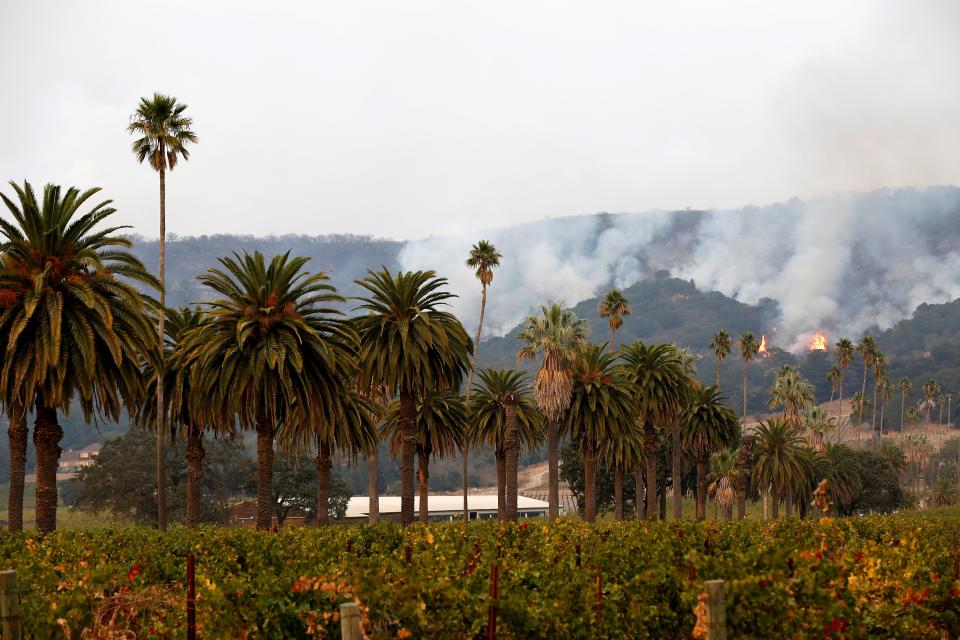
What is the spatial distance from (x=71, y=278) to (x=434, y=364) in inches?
851

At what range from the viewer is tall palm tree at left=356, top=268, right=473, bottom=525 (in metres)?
49.5

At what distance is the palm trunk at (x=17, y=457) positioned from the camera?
116ft

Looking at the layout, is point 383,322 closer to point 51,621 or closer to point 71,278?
point 71,278

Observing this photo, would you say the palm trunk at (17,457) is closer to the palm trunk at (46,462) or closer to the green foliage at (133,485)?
the palm trunk at (46,462)

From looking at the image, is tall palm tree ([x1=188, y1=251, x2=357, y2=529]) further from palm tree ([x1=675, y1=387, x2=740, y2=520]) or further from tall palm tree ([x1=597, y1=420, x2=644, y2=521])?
palm tree ([x1=675, y1=387, x2=740, y2=520])

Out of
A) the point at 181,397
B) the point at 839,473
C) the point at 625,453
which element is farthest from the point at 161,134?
the point at 839,473

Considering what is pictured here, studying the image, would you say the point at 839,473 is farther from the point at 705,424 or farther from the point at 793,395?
the point at 705,424

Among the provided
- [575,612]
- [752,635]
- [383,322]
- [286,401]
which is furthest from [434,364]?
[752,635]

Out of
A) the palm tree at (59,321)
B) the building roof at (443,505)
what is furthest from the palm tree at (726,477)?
the palm tree at (59,321)

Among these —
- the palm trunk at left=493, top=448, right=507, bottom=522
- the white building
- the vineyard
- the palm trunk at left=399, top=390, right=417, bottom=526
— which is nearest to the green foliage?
the white building

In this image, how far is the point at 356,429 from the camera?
5422cm

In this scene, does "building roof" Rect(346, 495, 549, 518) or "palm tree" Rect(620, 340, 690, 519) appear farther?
"building roof" Rect(346, 495, 549, 518)

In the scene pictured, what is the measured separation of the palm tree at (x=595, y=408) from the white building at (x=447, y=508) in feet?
163

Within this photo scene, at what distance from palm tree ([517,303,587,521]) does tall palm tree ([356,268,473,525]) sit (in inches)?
549
